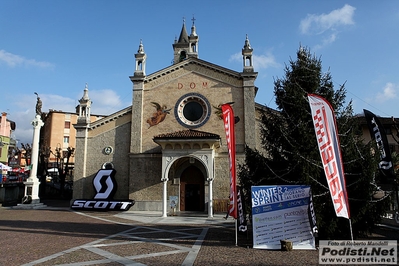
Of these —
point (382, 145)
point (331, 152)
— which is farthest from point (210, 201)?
point (331, 152)

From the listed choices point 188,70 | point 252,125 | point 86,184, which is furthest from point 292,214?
point 86,184

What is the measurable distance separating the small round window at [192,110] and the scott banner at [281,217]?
1483 cm

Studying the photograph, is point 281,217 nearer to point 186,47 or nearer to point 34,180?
point 34,180

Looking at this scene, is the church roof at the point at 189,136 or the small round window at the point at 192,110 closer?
the church roof at the point at 189,136

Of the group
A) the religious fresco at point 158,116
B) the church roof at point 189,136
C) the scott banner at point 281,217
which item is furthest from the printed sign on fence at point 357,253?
the religious fresco at point 158,116

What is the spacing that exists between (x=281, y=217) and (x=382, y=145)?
5483 mm

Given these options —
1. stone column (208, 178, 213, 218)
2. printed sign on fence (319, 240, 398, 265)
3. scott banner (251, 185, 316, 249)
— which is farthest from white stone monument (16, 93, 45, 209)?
printed sign on fence (319, 240, 398, 265)

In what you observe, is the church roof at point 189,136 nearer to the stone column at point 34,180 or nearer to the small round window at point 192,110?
the small round window at point 192,110

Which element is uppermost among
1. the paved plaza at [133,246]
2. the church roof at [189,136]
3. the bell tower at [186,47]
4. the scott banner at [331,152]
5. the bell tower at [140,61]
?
the bell tower at [186,47]

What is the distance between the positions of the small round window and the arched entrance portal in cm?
398

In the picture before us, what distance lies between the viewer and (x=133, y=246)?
1115cm

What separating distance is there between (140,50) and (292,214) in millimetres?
22081

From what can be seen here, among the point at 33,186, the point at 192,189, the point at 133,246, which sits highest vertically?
the point at 33,186

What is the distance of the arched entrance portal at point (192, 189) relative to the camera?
24.7 meters
